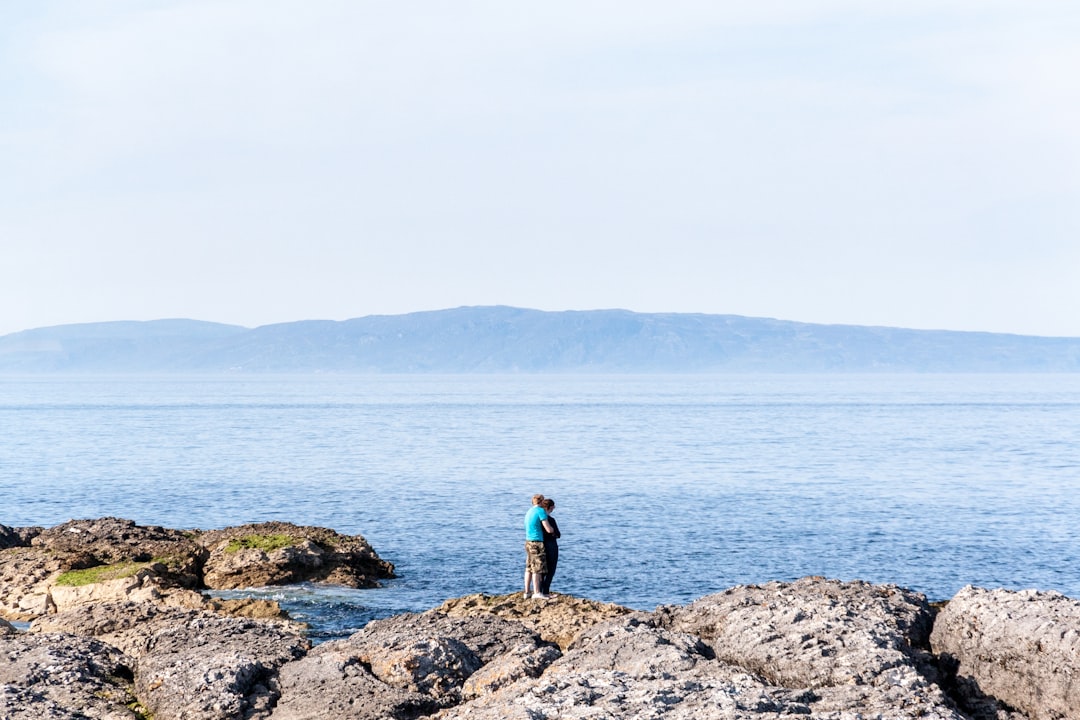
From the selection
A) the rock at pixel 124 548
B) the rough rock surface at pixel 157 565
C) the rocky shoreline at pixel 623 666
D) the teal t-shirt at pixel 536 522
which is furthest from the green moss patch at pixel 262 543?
the rocky shoreline at pixel 623 666

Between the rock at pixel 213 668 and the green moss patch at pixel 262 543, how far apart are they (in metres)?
14.1

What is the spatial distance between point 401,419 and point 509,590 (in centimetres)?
9889

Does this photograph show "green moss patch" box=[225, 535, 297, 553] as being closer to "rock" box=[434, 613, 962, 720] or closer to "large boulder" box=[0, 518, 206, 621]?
"large boulder" box=[0, 518, 206, 621]

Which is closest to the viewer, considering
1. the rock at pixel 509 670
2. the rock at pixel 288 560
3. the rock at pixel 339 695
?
the rock at pixel 339 695

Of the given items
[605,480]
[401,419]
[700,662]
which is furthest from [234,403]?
[700,662]

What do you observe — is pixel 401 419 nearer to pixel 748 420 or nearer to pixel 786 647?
pixel 748 420

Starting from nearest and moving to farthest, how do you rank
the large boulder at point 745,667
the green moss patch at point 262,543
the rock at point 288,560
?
the large boulder at point 745,667
the rock at point 288,560
the green moss patch at point 262,543

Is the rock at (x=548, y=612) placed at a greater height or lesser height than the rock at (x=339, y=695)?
lesser

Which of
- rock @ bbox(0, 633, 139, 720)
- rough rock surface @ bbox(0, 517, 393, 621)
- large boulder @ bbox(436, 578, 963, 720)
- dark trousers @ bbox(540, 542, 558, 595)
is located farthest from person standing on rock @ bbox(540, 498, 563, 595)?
rock @ bbox(0, 633, 139, 720)

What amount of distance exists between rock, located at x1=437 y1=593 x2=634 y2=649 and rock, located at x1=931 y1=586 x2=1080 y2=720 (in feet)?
18.9

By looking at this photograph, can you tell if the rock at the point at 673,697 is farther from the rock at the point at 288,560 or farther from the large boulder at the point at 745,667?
the rock at the point at 288,560

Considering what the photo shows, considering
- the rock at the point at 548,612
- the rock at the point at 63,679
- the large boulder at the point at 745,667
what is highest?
the large boulder at the point at 745,667

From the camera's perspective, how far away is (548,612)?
19.6m

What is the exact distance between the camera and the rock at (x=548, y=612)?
18016mm
